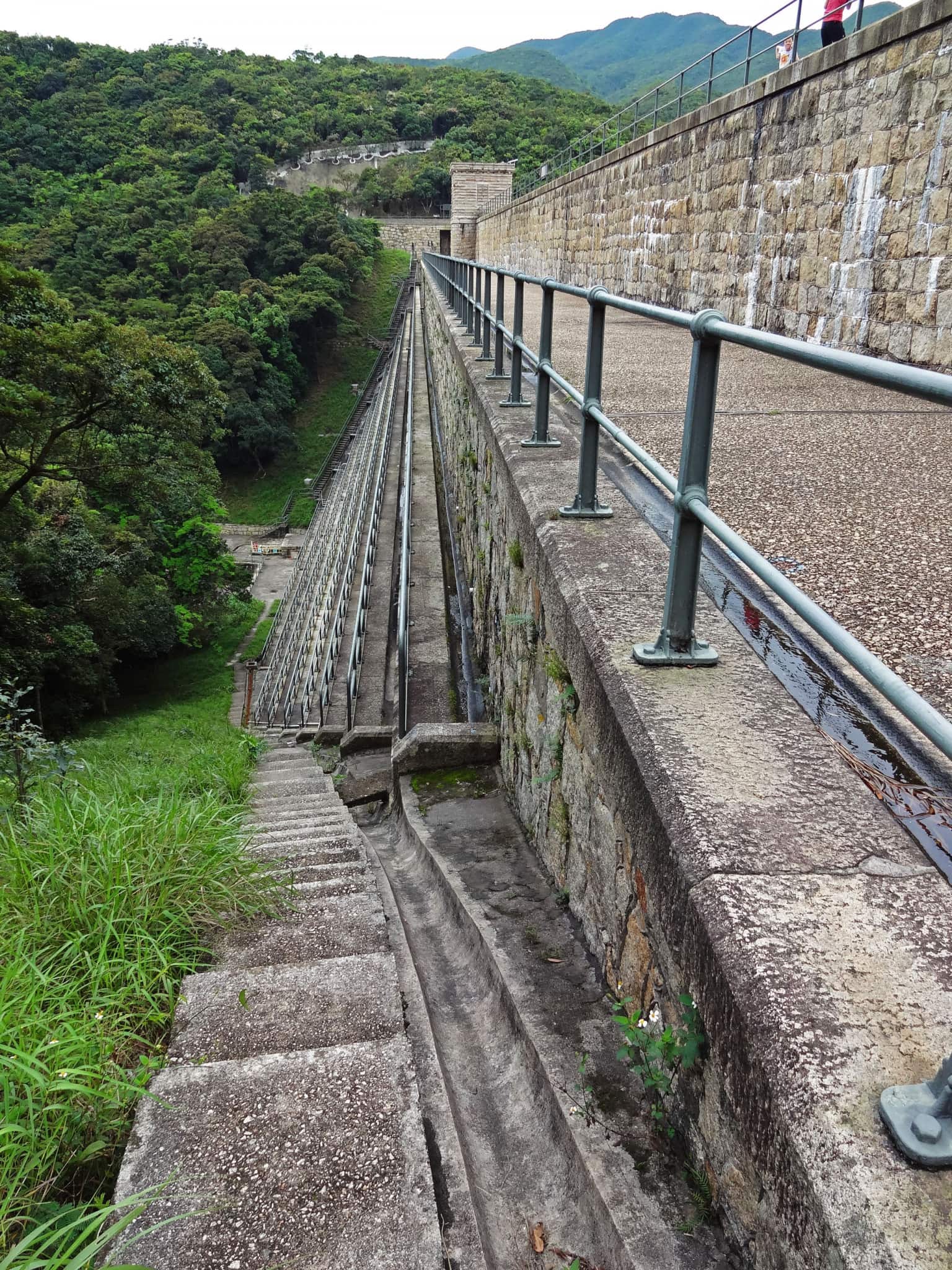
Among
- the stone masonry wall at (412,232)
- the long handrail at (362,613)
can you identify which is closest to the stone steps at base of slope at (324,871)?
the long handrail at (362,613)

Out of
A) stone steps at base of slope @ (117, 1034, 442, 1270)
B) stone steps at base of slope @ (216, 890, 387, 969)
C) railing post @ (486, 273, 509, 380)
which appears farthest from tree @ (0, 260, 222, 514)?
stone steps at base of slope @ (117, 1034, 442, 1270)

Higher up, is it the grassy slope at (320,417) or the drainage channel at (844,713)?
the drainage channel at (844,713)

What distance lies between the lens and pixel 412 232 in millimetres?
68062

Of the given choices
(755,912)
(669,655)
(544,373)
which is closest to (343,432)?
(544,373)

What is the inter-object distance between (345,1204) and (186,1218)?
0.75 ft

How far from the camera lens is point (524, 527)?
302 centimetres

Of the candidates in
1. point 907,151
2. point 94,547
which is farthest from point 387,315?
point 907,151

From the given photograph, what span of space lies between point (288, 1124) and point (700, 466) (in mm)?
1376

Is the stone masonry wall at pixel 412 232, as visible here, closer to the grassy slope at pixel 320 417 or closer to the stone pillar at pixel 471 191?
the grassy slope at pixel 320 417

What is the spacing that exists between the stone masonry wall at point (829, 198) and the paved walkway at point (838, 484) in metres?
0.69

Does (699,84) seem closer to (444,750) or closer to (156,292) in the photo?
(444,750)

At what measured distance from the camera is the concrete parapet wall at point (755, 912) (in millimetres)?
911

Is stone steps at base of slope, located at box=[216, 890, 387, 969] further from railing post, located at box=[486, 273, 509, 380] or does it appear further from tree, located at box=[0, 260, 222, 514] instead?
tree, located at box=[0, 260, 222, 514]

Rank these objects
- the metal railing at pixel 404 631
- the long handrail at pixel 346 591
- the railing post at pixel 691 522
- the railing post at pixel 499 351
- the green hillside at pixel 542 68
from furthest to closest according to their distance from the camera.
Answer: the green hillside at pixel 542 68
the long handrail at pixel 346 591
the railing post at pixel 499 351
the metal railing at pixel 404 631
the railing post at pixel 691 522
